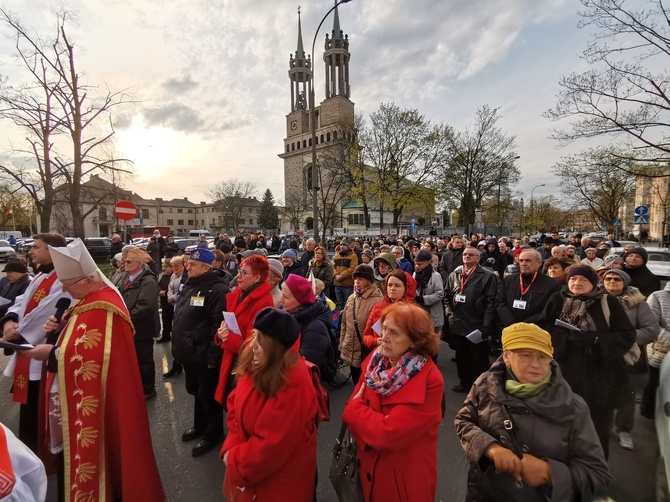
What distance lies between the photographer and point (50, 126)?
41.9 feet

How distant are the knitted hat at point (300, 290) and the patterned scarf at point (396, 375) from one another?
1017mm

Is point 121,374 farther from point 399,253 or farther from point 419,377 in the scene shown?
point 399,253

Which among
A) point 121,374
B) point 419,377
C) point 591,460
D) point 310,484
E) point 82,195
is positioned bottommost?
point 310,484

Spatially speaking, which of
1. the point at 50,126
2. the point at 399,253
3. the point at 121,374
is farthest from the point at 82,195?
the point at 121,374

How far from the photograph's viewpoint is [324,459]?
9.88 ft

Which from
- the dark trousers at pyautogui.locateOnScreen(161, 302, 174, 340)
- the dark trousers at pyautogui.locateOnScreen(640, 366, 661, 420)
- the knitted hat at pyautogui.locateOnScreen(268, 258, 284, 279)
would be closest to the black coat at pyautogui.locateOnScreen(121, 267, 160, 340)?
the knitted hat at pyautogui.locateOnScreen(268, 258, 284, 279)

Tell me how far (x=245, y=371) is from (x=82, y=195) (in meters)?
18.5

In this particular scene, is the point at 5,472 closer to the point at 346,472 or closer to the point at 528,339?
the point at 346,472

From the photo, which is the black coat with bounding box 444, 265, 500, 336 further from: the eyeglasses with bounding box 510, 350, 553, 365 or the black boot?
the black boot

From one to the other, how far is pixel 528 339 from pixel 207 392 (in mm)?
2965

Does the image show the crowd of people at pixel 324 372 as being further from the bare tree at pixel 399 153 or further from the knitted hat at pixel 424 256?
the bare tree at pixel 399 153

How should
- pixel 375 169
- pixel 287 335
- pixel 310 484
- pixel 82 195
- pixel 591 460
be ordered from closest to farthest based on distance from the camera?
pixel 591 460 → pixel 287 335 → pixel 310 484 → pixel 82 195 → pixel 375 169

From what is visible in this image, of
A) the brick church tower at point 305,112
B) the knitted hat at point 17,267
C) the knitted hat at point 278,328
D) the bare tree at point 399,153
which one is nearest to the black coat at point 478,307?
the knitted hat at point 278,328

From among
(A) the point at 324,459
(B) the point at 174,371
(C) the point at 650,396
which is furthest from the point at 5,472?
(C) the point at 650,396
